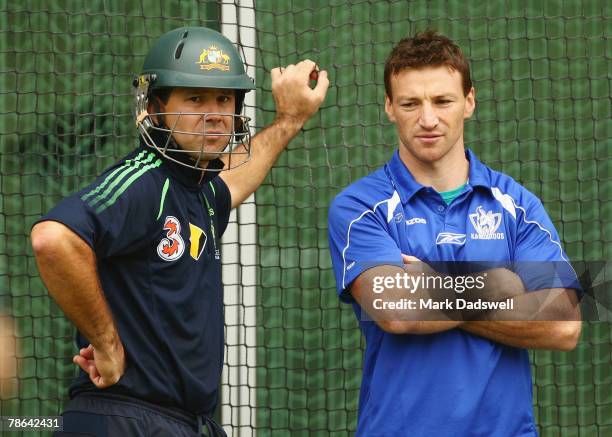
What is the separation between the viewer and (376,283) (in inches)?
142

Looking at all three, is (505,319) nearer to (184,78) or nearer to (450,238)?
(450,238)

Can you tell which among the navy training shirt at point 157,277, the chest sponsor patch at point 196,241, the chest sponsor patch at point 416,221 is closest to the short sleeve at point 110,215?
the navy training shirt at point 157,277

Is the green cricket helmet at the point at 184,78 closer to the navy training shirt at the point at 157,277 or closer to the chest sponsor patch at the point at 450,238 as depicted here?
the navy training shirt at the point at 157,277

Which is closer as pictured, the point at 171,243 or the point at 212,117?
the point at 171,243

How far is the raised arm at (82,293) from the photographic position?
10.8 feet

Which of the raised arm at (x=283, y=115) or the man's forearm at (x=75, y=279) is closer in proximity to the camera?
the man's forearm at (x=75, y=279)

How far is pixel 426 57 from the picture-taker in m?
3.81

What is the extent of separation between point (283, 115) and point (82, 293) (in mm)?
1401

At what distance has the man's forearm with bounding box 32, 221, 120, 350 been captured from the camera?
10.8 feet

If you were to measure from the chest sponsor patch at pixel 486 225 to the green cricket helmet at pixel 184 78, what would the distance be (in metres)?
0.81

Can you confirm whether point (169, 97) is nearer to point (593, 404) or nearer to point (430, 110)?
point (430, 110)

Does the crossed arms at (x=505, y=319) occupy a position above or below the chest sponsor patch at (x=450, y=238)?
below

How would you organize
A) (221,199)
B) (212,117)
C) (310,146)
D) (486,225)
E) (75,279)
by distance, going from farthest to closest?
(310,146) < (221,199) < (212,117) < (486,225) < (75,279)


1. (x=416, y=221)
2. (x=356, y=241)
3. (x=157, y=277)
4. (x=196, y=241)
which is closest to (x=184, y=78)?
(x=196, y=241)
